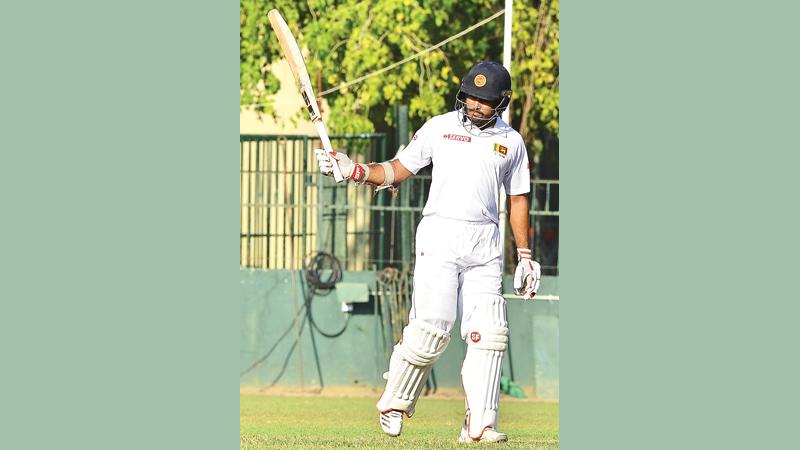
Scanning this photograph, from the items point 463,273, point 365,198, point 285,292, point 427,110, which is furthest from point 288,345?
point 463,273

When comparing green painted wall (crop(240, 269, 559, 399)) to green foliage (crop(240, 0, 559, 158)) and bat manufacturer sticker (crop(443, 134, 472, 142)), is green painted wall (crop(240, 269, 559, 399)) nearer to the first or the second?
green foliage (crop(240, 0, 559, 158))

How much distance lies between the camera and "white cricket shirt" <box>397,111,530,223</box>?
11.1m

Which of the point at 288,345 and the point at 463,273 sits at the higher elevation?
the point at 463,273

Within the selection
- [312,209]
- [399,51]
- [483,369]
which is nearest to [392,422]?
[483,369]

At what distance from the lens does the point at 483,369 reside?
11109mm

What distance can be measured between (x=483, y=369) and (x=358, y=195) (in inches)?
437

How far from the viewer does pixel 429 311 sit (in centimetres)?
1113

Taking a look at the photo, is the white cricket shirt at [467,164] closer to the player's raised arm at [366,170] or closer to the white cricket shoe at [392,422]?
the player's raised arm at [366,170]

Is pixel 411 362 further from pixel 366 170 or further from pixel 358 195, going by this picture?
pixel 358 195

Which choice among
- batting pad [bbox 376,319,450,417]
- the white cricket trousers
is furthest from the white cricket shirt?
batting pad [bbox 376,319,450,417]

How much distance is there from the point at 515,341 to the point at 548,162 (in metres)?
3.55

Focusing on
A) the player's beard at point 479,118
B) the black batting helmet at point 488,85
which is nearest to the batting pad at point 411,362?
the player's beard at point 479,118

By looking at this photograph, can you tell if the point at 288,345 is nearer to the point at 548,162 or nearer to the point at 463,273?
the point at 548,162

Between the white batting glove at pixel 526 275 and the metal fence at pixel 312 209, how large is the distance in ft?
31.3
